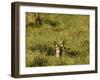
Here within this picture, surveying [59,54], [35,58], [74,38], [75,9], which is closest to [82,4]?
[75,9]

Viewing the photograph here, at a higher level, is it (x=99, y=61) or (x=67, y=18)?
(x=67, y=18)

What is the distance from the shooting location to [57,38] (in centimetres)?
218

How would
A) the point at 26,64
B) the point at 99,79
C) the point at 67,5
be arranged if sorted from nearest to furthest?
the point at 26,64
the point at 67,5
the point at 99,79

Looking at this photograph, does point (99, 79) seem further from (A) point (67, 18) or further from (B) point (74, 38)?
(A) point (67, 18)

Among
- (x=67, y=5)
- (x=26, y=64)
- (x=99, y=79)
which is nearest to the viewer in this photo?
(x=26, y=64)

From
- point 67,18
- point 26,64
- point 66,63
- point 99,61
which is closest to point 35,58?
point 26,64

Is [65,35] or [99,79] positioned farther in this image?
[99,79]

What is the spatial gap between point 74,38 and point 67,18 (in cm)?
19

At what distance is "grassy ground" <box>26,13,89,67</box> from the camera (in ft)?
6.83

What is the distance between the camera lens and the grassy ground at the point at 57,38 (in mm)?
2082

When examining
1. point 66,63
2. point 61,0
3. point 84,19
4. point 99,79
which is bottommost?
point 99,79

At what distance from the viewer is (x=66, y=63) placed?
7.25 feet

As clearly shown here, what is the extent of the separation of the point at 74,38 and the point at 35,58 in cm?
40

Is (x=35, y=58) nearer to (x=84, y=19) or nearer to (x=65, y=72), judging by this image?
(x=65, y=72)
